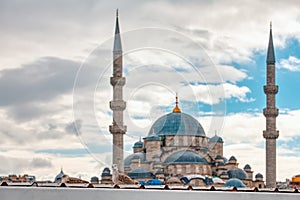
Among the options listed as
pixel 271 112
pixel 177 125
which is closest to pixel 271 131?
pixel 271 112

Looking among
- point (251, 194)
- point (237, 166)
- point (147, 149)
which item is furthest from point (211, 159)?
point (251, 194)

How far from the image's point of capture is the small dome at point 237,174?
41.8 metres

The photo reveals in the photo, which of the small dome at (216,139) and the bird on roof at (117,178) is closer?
the bird on roof at (117,178)

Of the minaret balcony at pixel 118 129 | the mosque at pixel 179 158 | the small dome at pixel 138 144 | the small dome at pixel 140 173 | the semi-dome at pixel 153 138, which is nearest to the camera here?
the minaret balcony at pixel 118 129

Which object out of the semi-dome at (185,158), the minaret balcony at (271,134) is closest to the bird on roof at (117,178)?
the minaret balcony at (271,134)

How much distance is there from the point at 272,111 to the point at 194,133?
7.91 meters

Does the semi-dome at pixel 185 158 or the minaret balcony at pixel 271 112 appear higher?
the minaret balcony at pixel 271 112

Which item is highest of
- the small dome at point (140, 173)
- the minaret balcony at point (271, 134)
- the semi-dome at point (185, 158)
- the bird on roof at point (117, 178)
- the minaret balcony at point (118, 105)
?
the minaret balcony at point (118, 105)

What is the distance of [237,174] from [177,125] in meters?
5.41

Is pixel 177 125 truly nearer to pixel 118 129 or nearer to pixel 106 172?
pixel 106 172

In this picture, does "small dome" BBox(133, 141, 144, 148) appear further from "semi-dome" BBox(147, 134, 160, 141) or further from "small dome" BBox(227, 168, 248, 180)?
"small dome" BBox(227, 168, 248, 180)

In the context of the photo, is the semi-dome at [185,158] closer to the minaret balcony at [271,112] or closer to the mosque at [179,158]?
the mosque at [179,158]

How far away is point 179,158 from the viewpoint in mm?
39750

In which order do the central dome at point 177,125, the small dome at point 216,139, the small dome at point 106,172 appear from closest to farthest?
the small dome at point 106,172
the central dome at point 177,125
the small dome at point 216,139
